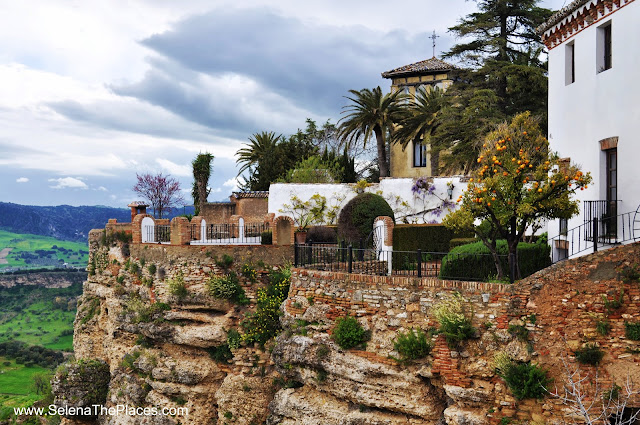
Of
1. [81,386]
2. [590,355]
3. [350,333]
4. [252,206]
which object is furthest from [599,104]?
[252,206]

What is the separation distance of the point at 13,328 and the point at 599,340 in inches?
2856

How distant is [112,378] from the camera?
20172 millimetres

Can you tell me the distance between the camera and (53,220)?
149 m

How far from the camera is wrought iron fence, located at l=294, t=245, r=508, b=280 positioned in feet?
44.0

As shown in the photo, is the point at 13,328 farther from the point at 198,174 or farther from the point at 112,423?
the point at 112,423

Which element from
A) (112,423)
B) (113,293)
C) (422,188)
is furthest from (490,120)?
(112,423)

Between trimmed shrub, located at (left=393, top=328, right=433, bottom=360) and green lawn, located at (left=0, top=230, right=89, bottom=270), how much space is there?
110 m

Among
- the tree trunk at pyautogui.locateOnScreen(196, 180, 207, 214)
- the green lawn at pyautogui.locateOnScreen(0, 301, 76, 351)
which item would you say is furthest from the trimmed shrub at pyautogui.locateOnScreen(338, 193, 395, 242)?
the green lawn at pyautogui.locateOnScreen(0, 301, 76, 351)

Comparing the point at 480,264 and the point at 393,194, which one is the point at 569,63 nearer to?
the point at 480,264

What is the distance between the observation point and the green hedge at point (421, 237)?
19969 mm

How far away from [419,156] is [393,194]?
26.4 ft

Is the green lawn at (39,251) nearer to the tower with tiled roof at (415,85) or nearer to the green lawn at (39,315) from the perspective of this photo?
→ the green lawn at (39,315)

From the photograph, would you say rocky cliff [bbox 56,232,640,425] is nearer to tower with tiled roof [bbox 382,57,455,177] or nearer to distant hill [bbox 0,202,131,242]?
tower with tiled roof [bbox 382,57,455,177]

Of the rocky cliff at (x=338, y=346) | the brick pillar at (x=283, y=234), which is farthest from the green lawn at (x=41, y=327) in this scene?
the brick pillar at (x=283, y=234)
